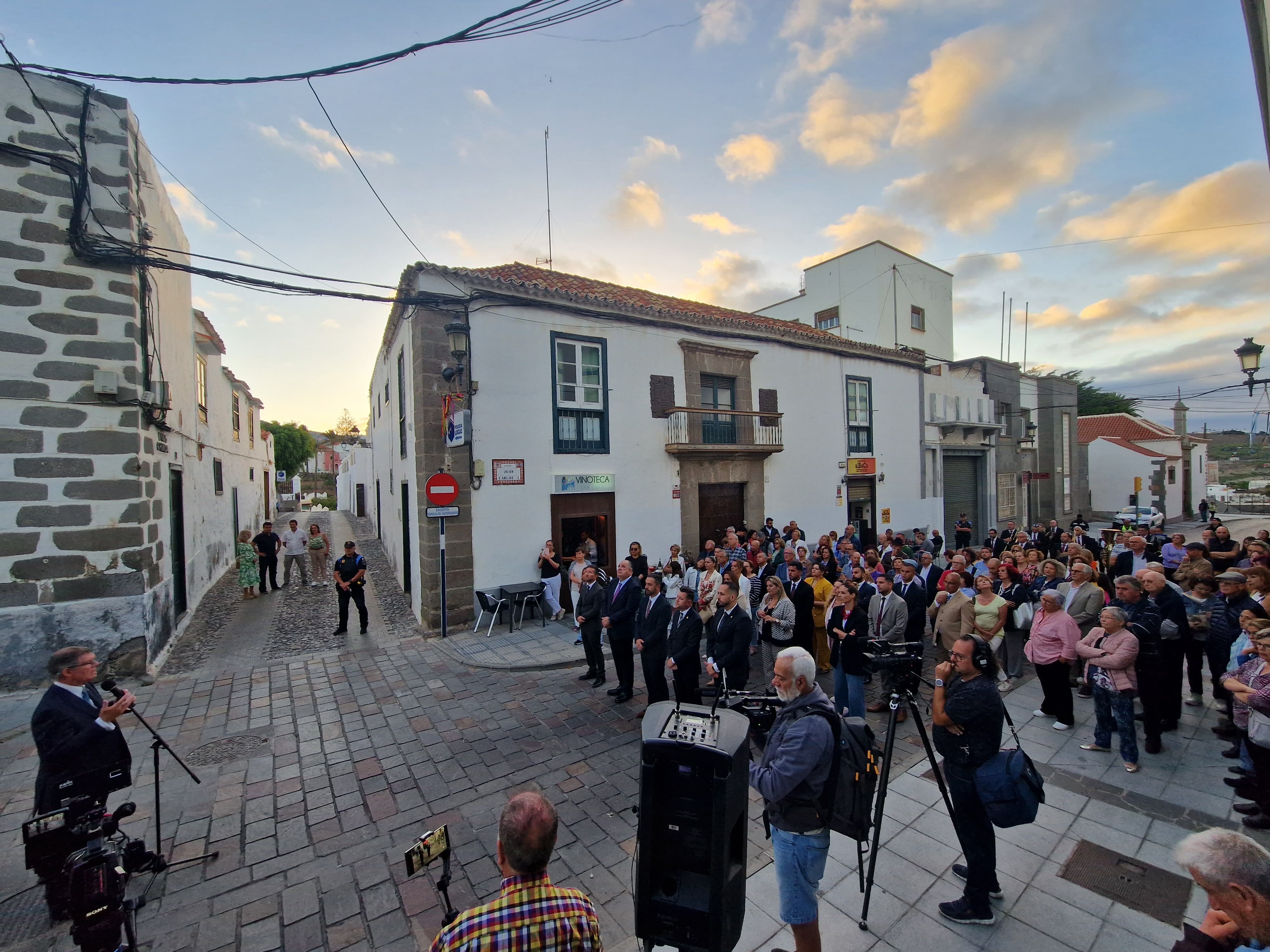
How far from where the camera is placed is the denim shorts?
278 centimetres

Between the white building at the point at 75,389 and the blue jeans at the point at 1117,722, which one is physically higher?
the white building at the point at 75,389

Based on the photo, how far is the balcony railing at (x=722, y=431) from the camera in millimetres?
12344

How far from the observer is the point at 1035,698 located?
6.43 metres

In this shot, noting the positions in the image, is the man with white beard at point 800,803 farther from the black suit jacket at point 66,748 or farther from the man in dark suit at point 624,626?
the black suit jacket at point 66,748

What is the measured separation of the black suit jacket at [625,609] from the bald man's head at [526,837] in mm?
4660

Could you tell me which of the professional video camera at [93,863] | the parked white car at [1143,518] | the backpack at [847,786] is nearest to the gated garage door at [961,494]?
the parked white car at [1143,518]

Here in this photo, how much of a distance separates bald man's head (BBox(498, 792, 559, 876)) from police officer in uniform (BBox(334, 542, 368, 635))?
8.65m

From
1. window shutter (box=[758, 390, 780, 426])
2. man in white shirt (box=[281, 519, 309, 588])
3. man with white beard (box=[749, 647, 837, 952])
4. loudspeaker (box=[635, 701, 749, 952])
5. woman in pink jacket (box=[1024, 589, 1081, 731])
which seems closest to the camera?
loudspeaker (box=[635, 701, 749, 952])

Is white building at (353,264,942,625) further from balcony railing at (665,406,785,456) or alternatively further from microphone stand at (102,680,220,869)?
microphone stand at (102,680,220,869)

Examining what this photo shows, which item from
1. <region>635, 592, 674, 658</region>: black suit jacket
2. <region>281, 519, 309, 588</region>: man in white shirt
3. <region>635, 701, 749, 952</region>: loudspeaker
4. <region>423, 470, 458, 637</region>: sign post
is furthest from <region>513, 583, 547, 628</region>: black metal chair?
<region>281, 519, 309, 588</region>: man in white shirt

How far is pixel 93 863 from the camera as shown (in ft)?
9.27

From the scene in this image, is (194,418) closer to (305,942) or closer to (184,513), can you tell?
(184,513)

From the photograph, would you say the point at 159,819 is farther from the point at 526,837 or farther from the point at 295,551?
the point at 295,551

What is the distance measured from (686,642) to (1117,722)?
405cm
